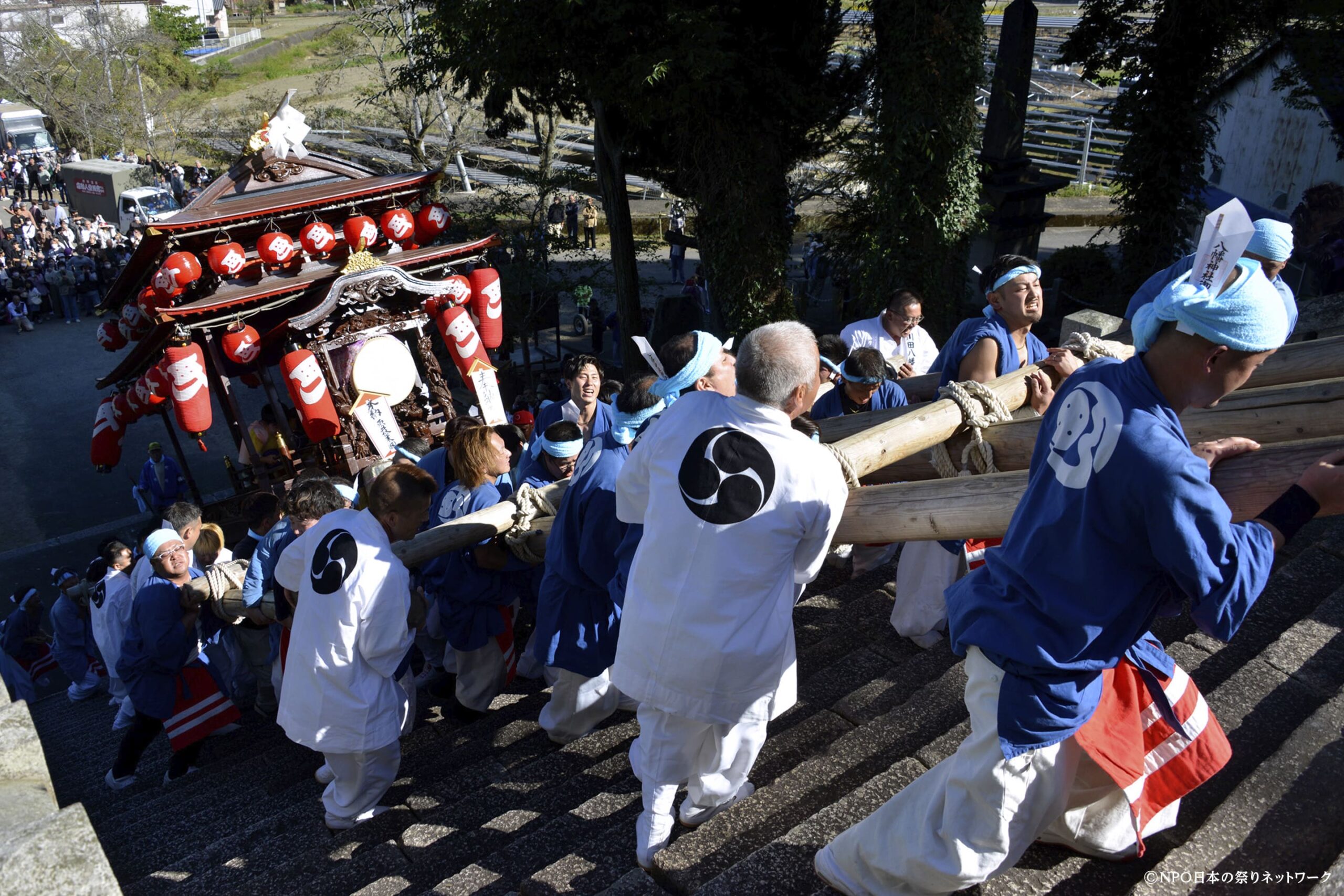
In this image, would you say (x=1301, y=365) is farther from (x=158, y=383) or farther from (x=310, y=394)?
(x=158, y=383)

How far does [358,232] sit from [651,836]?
27.8 feet

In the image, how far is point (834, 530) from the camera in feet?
10.1

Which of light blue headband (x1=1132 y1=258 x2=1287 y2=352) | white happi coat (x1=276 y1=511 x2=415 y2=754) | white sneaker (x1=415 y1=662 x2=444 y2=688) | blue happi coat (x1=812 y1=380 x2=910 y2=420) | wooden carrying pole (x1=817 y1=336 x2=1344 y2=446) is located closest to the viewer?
light blue headband (x1=1132 y1=258 x2=1287 y2=352)

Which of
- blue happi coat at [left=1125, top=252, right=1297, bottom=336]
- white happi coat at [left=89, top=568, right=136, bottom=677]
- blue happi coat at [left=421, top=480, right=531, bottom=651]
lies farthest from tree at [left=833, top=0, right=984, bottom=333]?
white happi coat at [left=89, top=568, right=136, bottom=677]

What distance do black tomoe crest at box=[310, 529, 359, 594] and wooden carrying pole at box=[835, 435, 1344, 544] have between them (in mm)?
1930

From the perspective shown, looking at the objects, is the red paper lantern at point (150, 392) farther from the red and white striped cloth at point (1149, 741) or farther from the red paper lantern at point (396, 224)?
the red and white striped cloth at point (1149, 741)

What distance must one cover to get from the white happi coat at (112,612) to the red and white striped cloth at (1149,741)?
4.95 metres

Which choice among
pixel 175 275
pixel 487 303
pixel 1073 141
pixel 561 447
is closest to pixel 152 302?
pixel 175 275

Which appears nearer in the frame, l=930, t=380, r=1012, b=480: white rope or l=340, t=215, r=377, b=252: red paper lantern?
l=930, t=380, r=1012, b=480: white rope

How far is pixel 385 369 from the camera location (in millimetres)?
10070

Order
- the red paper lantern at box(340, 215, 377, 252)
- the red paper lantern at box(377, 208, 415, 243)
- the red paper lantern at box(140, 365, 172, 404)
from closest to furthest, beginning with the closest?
the red paper lantern at box(140, 365, 172, 404), the red paper lantern at box(340, 215, 377, 252), the red paper lantern at box(377, 208, 415, 243)

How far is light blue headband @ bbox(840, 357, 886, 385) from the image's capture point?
5.04 metres

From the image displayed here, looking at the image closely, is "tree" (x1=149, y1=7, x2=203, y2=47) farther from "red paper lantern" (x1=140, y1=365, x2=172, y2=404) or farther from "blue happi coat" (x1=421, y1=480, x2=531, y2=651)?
"blue happi coat" (x1=421, y1=480, x2=531, y2=651)

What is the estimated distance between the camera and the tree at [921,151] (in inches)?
380
